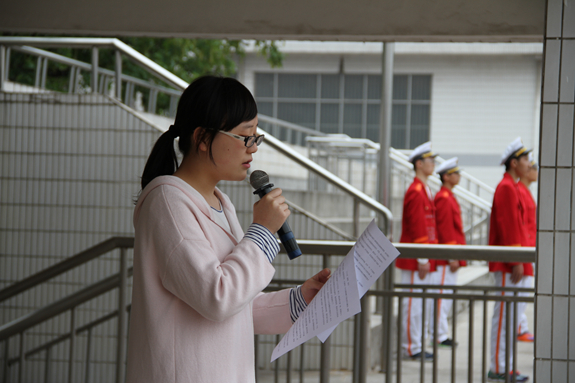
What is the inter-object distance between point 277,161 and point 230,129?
325 inches

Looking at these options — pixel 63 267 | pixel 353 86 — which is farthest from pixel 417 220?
pixel 353 86

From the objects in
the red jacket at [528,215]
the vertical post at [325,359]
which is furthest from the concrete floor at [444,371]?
the vertical post at [325,359]

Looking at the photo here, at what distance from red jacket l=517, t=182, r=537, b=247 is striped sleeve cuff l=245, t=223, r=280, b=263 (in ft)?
14.5

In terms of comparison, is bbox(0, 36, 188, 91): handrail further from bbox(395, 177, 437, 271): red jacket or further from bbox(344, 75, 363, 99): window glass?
bbox(344, 75, 363, 99): window glass

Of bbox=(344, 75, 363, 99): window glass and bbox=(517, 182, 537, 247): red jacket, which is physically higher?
bbox=(344, 75, 363, 99): window glass

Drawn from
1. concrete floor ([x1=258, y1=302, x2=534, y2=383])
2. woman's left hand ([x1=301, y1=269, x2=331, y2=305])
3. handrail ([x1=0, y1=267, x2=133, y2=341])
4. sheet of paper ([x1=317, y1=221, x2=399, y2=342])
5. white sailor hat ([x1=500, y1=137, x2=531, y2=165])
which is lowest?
concrete floor ([x1=258, y1=302, x2=534, y2=383])

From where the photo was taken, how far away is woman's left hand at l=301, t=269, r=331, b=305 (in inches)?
70.7

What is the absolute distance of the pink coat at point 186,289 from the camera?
1.45 meters

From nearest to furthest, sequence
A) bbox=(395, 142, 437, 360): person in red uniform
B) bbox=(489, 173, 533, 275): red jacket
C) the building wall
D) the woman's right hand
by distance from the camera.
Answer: the woman's right hand < bbox=(489, 173, 533, 275): red jacket < bbox=(395, 142, 437, 360): person in red uniform < the building wall

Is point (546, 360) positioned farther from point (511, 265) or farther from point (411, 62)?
point (411, 62)

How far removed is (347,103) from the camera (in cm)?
2012

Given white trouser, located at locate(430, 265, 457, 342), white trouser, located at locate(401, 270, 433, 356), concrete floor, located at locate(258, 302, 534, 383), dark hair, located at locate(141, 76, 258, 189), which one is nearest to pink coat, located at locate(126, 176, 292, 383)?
dark hair, located at locate(141, 76, 258, 189)

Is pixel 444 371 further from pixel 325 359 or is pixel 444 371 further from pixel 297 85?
pixel 297 85

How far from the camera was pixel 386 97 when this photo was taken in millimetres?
6500
